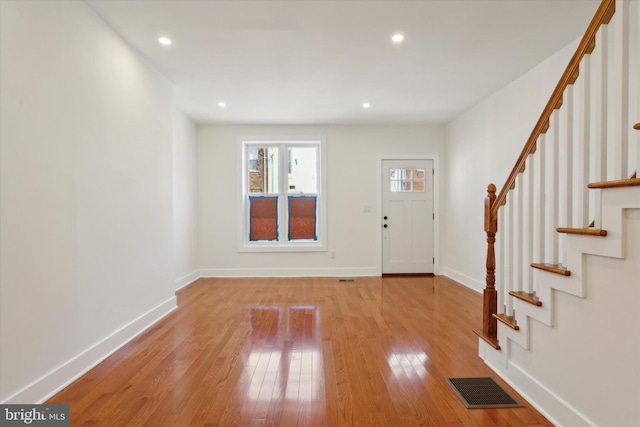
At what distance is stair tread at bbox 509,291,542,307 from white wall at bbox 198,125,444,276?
3755 millimetres

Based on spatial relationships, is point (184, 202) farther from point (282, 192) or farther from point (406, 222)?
point (406, 222)

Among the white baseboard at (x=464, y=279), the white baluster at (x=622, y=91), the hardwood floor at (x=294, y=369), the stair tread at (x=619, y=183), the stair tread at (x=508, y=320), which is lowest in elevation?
the hardwood floor at (x=294, y=369)

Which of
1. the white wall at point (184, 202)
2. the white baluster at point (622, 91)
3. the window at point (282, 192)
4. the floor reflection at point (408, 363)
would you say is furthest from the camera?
the window at point (282, 192)

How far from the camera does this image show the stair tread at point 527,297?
1.94 metres

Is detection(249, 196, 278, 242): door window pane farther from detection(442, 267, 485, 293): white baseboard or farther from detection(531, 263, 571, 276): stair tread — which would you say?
detection(531, 263, 571, 276): stair tread

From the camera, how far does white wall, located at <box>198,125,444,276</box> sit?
19.1 ft

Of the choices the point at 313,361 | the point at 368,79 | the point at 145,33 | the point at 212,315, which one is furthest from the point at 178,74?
the point at 313,361

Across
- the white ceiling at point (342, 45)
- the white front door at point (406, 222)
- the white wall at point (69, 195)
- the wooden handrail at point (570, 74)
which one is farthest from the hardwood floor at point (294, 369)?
the white ceiling at point (342, 45)

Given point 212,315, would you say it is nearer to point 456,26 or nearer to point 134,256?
point 134,256

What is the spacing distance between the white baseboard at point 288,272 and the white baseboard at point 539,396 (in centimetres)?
346

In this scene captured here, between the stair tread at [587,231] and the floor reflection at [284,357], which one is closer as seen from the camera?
the stair tread at [587,231]

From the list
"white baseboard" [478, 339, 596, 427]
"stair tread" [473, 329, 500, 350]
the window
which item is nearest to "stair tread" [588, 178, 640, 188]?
"white baseboard" [478, 339, 596, 427]

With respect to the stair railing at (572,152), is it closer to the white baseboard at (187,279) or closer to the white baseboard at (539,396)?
Answer: the white baseboard at (539,396)

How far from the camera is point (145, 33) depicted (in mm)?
2895
